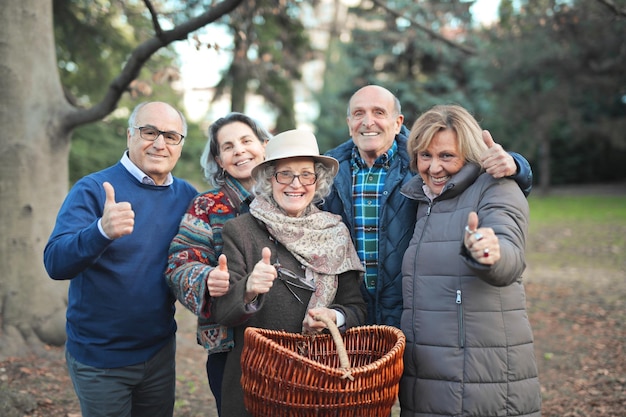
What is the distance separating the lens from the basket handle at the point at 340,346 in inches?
87.3

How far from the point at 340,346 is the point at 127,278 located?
114 centimetres

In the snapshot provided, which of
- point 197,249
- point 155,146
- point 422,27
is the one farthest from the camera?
point 422,27

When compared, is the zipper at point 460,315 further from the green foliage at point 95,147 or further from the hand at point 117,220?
the green foliage at point 95,147

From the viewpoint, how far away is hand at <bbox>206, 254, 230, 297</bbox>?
8.26 ft

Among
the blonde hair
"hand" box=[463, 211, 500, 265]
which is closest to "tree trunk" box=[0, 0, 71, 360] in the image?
the blonde hair

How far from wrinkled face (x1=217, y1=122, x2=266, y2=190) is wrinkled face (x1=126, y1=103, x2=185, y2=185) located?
27 cm

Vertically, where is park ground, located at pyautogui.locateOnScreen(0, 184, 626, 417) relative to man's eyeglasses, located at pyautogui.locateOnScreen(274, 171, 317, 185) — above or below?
below

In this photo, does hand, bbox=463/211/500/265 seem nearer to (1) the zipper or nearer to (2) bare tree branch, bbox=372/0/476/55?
(1) the zipper

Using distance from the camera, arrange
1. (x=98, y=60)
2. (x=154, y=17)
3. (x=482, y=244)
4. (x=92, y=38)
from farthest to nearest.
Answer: (x=98, y=60) → (x=92, y=38) → (x=154, y=17) → (x=482, y=244)

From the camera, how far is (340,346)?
2.39 m

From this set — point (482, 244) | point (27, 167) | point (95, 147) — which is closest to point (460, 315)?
point (482, 244)

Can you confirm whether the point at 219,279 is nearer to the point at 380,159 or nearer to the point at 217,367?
the point at 217,367

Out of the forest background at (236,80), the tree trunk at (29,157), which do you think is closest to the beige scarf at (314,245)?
the forest background at (236,80)

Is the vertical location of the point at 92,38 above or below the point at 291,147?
above
